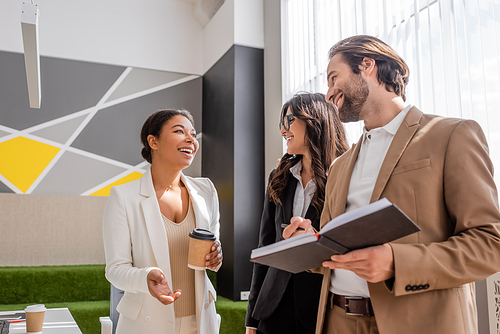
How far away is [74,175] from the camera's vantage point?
459 centimetres

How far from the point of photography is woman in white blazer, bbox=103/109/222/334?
172cm

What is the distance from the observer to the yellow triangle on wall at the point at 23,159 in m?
4.38

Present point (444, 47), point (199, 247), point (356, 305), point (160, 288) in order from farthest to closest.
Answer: point (444, 47), point (199, 247), point (160, 288), point (356, 305)

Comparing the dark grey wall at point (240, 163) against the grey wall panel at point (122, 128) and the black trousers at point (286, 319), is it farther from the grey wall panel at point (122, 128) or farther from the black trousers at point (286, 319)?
the black trousers at point (286, 319)

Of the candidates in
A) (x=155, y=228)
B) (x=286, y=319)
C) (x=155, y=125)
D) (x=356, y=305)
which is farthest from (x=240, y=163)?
(x=356, y=305)

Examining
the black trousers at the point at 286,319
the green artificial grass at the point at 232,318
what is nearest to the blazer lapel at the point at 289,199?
the black trousers at the point at 286,319

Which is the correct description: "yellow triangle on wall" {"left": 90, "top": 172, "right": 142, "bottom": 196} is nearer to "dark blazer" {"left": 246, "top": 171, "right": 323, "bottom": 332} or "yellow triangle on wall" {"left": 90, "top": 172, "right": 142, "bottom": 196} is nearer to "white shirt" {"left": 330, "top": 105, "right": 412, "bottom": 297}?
"dark blazer" {"left": 246, "top": 171, "right": 323, "bottom": 332}

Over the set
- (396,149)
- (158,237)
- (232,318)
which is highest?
(396,149)

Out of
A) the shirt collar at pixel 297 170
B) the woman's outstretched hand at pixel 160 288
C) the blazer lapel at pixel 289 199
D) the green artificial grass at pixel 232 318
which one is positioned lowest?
the green artificial grass at pixel 232 318

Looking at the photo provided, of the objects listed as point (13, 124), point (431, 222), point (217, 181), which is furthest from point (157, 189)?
point (13, 124)

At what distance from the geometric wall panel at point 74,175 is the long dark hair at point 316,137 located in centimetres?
314

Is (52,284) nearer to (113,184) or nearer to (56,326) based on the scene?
(113,184)

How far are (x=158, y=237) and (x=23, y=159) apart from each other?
11.0 ft

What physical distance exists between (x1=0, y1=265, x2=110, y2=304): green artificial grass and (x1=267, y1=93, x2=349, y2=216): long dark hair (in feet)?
9.18
